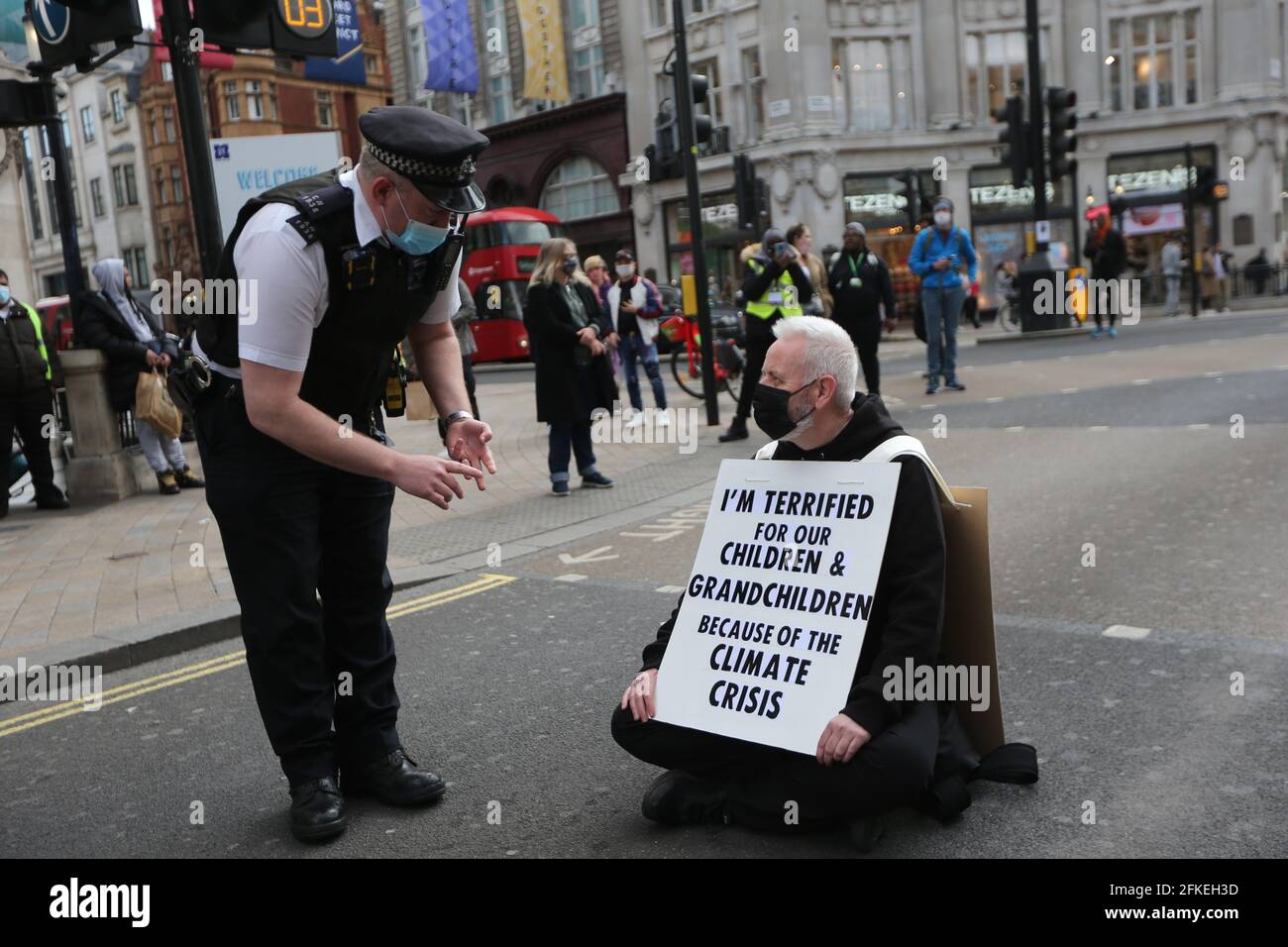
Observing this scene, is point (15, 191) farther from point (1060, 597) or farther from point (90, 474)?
point (1060, 597)

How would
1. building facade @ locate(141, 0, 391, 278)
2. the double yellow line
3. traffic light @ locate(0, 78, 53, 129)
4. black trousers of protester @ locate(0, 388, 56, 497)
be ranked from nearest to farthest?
1. the double yellow line
2. traffic light @ locate(0, 78, 53, 129)
3. black trousers of protester @ locate(0, 388, 56, 497)
4. building facade @ locate(141, 0, 391, 278)

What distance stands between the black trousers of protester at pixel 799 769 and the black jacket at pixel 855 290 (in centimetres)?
839

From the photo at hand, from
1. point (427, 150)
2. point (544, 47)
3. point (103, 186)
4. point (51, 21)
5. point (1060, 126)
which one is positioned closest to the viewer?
point (427, 150)

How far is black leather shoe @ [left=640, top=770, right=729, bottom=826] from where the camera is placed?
3051 mm

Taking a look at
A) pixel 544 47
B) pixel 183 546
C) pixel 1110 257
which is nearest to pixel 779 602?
pixel 183 546

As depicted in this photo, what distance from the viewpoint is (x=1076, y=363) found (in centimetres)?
1417

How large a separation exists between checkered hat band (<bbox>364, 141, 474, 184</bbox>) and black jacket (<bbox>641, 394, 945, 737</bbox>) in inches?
48.8

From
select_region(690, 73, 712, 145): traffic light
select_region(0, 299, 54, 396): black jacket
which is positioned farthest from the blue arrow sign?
select_region(690, 73, 712, 145): traffic light

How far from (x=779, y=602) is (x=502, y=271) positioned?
25369 mm

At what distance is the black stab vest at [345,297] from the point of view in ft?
9.30

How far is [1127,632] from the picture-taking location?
14.4 feet

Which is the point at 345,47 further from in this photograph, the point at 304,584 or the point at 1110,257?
the point at 304,584

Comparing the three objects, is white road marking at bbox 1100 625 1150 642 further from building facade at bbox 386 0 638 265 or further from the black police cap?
building facade at bbox 386 0 638 265

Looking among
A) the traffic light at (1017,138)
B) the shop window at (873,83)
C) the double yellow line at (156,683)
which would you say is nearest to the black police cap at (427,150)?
the double yellow line at (156,683)
